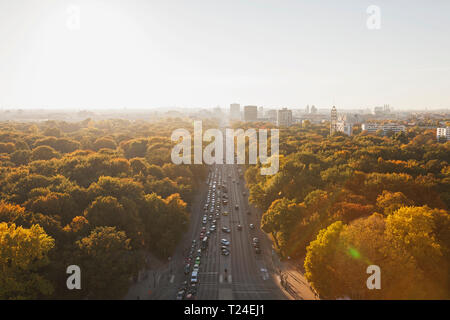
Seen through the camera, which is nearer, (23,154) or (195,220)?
(195,220)

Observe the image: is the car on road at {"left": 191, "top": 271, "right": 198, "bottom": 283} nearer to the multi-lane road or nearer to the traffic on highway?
the traffic on highway

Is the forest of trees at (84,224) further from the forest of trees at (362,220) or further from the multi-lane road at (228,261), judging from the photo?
→ the forest of trees at (362,220)

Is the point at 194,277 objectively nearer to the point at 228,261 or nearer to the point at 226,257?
the point at 228,261

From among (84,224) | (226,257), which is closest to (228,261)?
(226,257)

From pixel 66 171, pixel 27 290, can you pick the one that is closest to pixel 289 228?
pixel 27 290
